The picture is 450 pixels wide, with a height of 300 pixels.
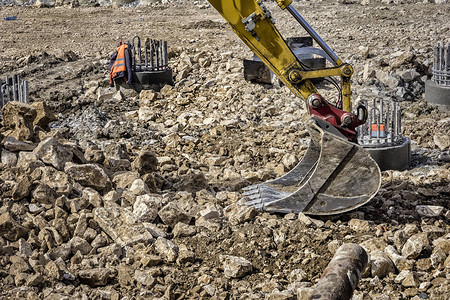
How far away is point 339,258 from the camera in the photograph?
9.29 ft

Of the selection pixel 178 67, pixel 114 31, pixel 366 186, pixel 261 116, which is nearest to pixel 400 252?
pixel 366 186

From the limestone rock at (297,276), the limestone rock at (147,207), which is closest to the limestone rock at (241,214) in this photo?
the limestone rock at (147,207)

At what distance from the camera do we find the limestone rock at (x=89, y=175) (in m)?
5.70

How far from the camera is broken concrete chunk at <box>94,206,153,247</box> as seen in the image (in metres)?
4.91

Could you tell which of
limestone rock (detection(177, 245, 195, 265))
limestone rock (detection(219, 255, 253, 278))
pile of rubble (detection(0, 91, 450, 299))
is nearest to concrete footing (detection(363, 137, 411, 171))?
pile of rubble (detection(0, 91, 450, 299))

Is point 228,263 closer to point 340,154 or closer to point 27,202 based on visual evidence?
point 340,154

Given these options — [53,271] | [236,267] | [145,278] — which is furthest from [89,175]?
[236,267]

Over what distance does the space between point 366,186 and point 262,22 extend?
6.07 ft

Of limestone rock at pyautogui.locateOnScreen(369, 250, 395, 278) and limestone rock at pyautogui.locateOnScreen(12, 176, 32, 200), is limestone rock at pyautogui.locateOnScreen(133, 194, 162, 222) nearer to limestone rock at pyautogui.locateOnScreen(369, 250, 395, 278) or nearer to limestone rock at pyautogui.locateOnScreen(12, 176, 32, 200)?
limestone rock at pyautogui.locateOnScreen(12, 176, 32, 200)

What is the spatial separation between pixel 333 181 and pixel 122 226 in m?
1.83

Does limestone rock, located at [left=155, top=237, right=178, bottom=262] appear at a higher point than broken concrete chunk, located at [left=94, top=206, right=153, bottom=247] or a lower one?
lower

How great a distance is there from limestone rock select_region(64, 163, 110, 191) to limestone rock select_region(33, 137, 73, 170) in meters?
0.14

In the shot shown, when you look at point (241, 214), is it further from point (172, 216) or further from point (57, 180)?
point (57, 180)

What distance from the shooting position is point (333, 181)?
5.38 m
